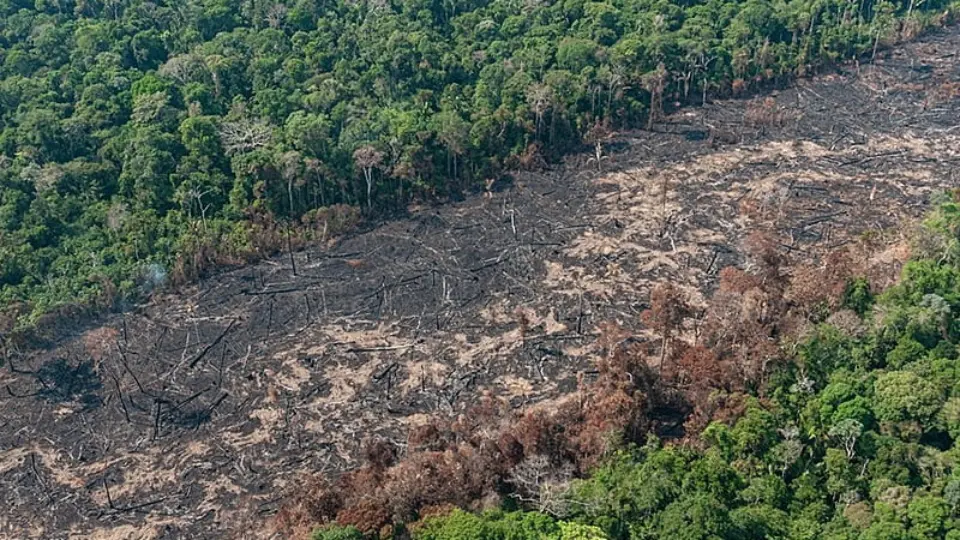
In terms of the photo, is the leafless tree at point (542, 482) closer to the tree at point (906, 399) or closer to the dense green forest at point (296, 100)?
the tree at point (906, 399)

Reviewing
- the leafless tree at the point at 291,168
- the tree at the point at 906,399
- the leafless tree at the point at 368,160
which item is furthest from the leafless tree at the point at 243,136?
the tree at the point at 906,399

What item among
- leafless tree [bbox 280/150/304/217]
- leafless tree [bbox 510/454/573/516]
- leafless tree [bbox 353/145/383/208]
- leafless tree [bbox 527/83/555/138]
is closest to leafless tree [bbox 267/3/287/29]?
leafless tree [bbox 353/145/383/208]

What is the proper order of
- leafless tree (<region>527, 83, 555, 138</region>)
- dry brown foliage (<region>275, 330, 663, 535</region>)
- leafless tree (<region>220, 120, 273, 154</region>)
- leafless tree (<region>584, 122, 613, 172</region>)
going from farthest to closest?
leafless tree (<region>584, 122, 613, 172</region>) → leafless tree (<region>527, 83, 555, 138</region>) → leafless tree (<region>220, 120, 273, 154</region>) → dry brown foliage (<region>275, 330, 663, 535</region>)

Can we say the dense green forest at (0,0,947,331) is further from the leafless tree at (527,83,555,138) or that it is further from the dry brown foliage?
the dry brown foliage

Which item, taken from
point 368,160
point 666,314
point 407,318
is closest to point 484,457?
point 666,314

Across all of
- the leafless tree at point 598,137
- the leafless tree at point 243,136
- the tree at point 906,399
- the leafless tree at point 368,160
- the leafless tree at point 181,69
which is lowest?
the tree at point 906,399

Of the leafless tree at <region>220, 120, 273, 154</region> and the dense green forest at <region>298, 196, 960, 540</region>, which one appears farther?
the leafless tree at <region>220, 120, 273, 154</region>

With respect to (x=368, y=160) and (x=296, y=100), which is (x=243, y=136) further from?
(x=368, y=160)
